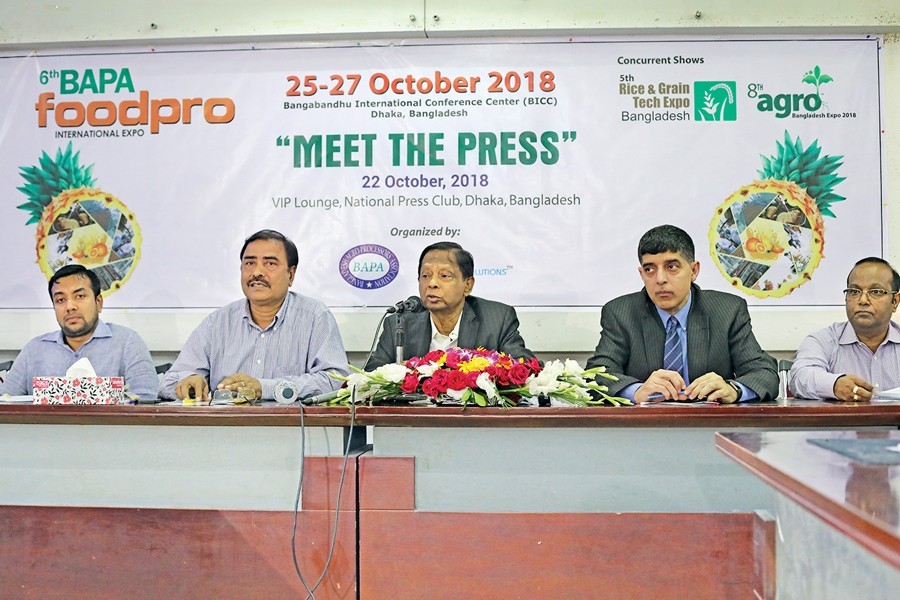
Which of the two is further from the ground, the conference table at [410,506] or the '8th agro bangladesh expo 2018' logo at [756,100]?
the '8th agro bangladesh expo 2018' logo at [756,100]

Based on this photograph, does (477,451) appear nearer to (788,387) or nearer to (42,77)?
(788,387)

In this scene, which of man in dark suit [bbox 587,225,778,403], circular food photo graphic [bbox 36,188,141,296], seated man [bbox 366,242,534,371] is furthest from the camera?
circular food photo graphic [bbox 36,188,141,296]

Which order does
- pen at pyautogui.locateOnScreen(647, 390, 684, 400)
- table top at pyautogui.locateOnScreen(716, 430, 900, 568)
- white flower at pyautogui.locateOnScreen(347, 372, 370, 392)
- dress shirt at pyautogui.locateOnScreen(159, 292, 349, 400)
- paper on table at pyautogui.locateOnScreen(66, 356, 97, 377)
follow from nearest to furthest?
table top at pyautogui.locateOnScreen(716, 430, 900, 568), white flower at pyautogui.locateOnScreen(347, 372, 370, 392), paper on table at pyautogui.locateOnScreen(66, 356, 97, 377), pen at pyautogui.locateOnScreen(647, 390, 684, 400), dress shirt at pyautogui.locateOnScreen(159, 292, 349, 400)

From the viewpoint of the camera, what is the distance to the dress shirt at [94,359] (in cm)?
351

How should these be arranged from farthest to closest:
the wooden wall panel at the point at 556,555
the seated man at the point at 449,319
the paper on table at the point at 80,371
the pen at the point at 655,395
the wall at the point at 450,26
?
the wall at the point at 450,26 < the seated man at the point at 449,319 < the pen at the point at 655,395 < the paper on table at the point at 80,371 < the wooden wall panel at the point at 556,555

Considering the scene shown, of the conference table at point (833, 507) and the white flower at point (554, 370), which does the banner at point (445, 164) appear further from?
the conference table at point (833, 507)

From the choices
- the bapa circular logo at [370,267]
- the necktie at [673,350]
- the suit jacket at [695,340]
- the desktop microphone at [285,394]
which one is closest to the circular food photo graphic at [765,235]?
the suit jacket at [695,340]

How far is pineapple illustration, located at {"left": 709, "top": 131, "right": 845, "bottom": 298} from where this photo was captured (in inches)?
154

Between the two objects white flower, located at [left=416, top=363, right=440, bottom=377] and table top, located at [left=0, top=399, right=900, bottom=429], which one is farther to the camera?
white flower, located at [left=416, top=363, right=440, bottom=377]

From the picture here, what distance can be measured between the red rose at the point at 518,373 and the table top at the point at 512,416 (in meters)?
0.12

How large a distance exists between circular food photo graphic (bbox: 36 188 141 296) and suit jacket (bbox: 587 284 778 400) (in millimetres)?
2353

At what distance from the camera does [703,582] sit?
6.44 ft

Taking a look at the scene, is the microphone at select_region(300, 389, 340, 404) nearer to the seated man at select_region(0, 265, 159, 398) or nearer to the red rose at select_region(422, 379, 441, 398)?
the red rose at select_region(422, 379, 441, 398)

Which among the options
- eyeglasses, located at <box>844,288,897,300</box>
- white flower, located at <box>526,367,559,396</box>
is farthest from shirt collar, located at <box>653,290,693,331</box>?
white flower, located at <box>526,367,559,396</box>
